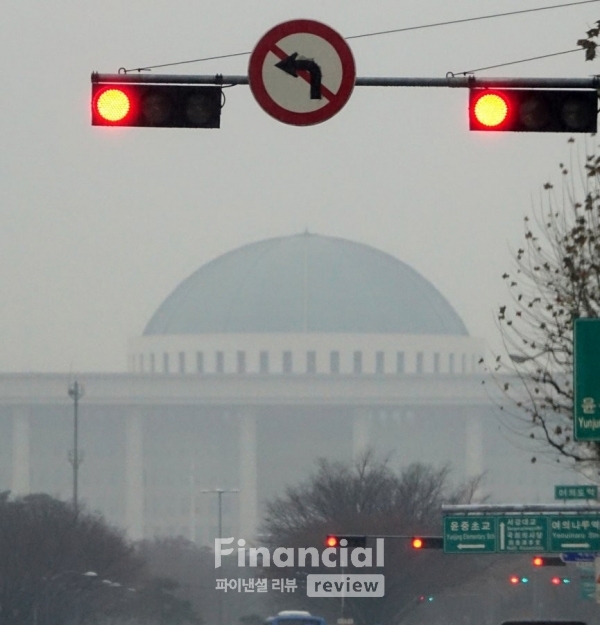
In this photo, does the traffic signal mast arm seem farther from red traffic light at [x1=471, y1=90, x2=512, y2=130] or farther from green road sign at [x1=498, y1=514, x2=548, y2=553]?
green road sign at [x1=498, y1=514, x2=548, y2=553]

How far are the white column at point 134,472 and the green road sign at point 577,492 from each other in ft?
349

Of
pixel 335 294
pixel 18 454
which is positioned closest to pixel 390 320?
pixel 335 294

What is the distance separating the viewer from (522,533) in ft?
126

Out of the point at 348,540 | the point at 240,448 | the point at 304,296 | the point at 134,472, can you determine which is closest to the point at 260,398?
the point at 240,448

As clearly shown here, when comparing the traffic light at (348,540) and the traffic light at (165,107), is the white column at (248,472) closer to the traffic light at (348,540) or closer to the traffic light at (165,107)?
the traffic light at (348,540)

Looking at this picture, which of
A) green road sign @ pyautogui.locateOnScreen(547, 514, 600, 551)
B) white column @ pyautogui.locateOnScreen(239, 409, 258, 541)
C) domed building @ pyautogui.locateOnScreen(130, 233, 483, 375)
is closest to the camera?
green road sign @ pyautogui.locateOnScreen(547, 514, 600, 551)

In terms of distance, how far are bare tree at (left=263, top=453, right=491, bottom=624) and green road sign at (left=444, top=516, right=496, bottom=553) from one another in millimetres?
23062

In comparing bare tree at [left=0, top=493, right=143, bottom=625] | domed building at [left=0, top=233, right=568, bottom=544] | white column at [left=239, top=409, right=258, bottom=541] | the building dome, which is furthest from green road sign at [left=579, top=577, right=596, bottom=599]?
the building dome

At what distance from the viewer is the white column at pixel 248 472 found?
140m

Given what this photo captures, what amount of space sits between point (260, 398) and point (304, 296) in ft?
53.2

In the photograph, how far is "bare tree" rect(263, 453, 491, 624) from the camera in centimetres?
6712

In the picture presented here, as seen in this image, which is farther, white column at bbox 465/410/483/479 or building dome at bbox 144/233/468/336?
building dome at bbox 144/233/468/336

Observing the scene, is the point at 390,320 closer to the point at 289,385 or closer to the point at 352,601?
the point at 289,385

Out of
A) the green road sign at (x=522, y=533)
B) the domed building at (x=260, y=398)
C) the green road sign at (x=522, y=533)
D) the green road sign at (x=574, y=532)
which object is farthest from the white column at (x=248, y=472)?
the green road sign at (x=574, y=532)
